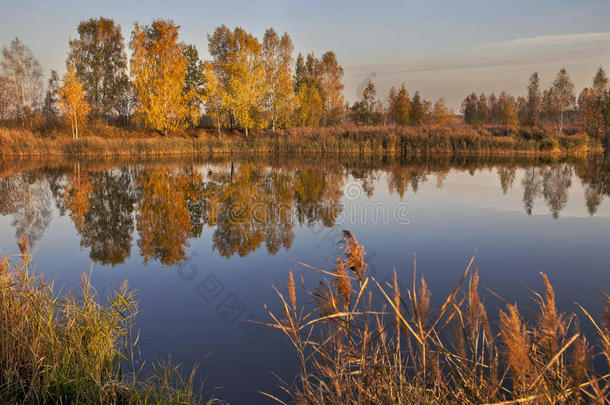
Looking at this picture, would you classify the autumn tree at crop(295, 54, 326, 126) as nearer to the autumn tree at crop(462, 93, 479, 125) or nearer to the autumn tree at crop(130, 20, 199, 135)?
the autumn tree at crop(130, 20, 199, 135)

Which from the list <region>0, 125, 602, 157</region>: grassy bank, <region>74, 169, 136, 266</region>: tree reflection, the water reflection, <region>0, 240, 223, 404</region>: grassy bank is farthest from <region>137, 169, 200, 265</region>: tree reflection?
<region>0, 125, 602, 157</region>: grassy bank

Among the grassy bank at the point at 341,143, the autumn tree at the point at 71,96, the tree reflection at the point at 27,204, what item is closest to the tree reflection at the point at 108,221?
the tree reflection at the point at 27,204

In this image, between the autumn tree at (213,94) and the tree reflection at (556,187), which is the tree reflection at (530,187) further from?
the autumn tree at (213,94)

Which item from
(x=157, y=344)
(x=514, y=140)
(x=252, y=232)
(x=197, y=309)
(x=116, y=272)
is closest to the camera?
(x=157, y=344)

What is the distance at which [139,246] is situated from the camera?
289 inches

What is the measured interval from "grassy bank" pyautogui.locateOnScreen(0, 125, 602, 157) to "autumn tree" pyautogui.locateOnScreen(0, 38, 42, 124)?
885cm

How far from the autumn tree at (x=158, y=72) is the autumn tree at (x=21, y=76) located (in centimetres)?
1291

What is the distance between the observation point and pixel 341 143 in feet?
107

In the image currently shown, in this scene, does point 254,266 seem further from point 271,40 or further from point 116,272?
point 271,40

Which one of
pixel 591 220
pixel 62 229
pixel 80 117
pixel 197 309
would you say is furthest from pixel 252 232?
pixel 80 117

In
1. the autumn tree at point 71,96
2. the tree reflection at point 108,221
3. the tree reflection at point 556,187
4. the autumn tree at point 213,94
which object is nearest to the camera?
the tree reflection at point 108,221

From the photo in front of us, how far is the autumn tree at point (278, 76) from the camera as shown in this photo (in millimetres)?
40156

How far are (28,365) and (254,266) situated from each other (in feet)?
11.9

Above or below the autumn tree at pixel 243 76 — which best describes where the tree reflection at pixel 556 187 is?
below
